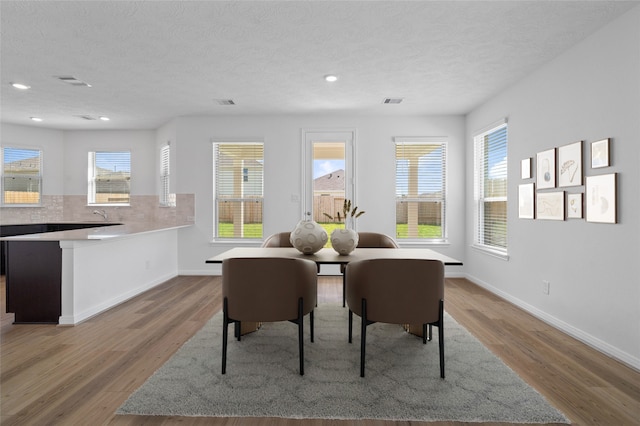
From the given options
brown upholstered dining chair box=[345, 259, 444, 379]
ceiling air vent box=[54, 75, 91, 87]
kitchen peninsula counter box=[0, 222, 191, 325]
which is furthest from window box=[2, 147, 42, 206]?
brown upholstered dining chair box=[345, 259, 444, 379]

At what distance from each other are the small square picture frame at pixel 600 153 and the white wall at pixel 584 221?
0.13ft

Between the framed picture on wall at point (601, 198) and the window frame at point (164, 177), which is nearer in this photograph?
the framed picture on wall at point (601, 198)

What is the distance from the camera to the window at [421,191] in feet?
18.8

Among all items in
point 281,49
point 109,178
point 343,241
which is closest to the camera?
point 343,241

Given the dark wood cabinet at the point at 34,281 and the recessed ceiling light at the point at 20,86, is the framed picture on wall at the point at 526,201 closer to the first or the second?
the dark wood cabinet at the point at 34,281

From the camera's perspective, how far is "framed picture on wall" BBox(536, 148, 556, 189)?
3.45 metres

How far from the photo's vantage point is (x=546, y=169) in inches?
141

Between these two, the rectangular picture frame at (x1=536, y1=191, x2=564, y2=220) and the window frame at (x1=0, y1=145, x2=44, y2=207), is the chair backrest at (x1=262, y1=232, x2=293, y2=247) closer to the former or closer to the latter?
the rectangular picture frame at (x1=536, y1=191, x2=564, y2=220)

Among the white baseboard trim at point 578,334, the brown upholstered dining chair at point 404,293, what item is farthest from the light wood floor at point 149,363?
the brown upholstered dining chair at point 404,293

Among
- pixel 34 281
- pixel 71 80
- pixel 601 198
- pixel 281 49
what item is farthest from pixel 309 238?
pixel 71 80

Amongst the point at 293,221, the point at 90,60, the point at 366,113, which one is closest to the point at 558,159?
the point at 366,113

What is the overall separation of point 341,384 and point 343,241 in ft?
3.75

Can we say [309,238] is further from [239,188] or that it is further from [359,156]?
[239,188]

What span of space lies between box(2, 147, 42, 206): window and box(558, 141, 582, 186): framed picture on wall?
832 cm
